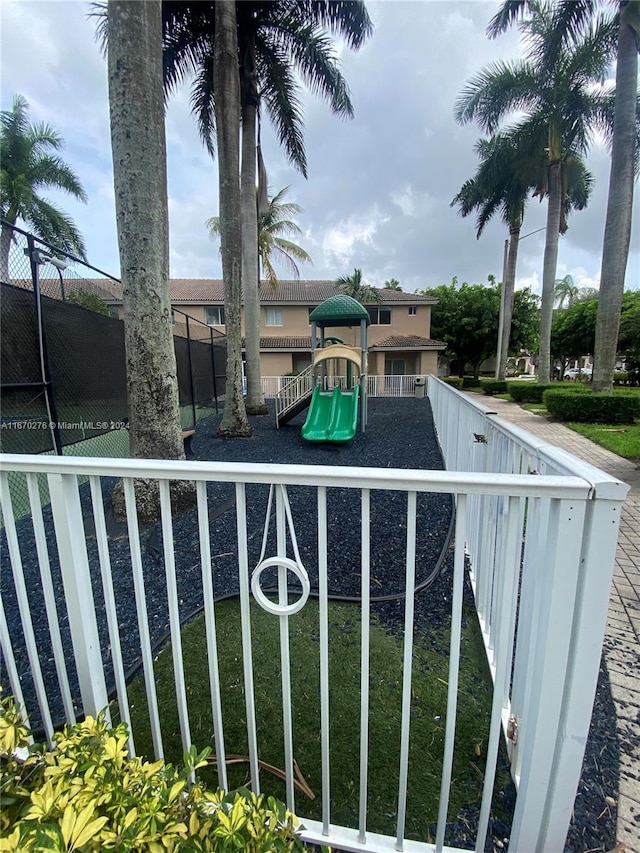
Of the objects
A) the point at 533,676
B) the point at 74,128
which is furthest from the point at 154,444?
the point at 74,128

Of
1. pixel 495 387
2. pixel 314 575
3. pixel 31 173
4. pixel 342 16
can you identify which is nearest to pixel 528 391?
pixel 495 387

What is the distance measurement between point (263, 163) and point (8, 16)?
816 cm

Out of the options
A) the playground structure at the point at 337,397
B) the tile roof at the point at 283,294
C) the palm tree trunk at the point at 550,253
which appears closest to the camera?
the playground structure at the point at 337,397

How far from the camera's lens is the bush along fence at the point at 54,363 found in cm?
339

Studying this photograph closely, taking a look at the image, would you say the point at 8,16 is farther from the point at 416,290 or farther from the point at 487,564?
the point at 416,290

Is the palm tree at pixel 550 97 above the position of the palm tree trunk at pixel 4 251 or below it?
above

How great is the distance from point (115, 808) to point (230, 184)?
7.70 m

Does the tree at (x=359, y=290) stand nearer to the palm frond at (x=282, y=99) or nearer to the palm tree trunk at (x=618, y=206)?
the palm frond at (x=282, y=99)

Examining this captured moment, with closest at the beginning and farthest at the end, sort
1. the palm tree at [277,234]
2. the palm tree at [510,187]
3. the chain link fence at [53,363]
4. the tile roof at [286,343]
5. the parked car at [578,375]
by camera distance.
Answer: the chain link fence at [53,363] → the palm tree at [510,187] → the palm tree at [277,234] → the tile roof at [286,343] → the parked car at [578,375]

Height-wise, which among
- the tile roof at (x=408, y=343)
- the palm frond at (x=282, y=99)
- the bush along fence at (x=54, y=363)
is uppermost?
the palm frond at (x=282, y=99)

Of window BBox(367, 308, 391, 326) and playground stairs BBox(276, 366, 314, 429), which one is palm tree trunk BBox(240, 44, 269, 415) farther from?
window BBox(367, 308, 391, 326)

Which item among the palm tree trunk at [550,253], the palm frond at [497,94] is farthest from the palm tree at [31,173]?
the palm tree trunk at [550,253]

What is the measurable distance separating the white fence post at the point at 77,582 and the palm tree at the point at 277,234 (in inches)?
691

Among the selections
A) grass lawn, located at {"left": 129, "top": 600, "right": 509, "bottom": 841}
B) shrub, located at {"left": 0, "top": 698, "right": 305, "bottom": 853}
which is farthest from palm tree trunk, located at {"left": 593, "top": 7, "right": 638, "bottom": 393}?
shrub, located at {"left": 0, "top": 698, "right": 305, "bottom": 853}
